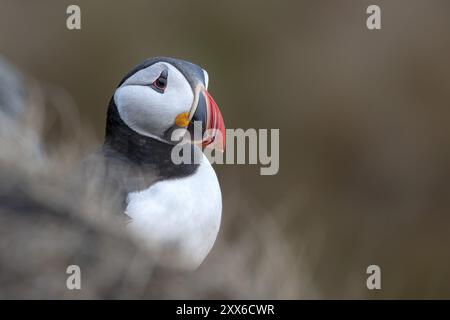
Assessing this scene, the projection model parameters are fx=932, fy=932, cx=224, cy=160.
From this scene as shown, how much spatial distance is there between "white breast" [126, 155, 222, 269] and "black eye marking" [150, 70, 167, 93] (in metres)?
0.43

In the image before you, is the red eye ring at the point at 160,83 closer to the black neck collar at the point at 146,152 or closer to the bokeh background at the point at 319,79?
the black neck collar at the point at 146,152

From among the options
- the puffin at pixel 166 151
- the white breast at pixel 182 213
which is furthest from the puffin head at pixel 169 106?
the white breast at pixel 182 213

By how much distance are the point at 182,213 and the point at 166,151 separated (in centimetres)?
39

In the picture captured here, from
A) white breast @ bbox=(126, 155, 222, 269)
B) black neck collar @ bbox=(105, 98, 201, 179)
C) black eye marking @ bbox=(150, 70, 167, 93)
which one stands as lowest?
white breast @ bbox=(126, 155, 222, 269)

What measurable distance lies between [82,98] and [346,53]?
125 inches

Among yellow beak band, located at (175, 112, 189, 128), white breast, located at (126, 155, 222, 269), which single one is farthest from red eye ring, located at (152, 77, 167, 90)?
white breast, located at (126, 155, 222, 269)

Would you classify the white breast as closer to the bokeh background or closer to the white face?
the white face

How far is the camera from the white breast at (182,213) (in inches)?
155

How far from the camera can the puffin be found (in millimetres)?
4090

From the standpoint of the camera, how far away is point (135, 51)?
11.2 meters

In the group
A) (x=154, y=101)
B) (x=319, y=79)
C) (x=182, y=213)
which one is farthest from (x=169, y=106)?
(x=319, y=79)

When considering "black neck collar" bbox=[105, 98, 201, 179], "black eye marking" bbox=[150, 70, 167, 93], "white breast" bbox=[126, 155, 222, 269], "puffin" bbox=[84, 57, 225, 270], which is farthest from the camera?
"black eye marking" bbox=[150, 70, 167, 93]

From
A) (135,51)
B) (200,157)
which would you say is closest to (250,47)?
(135,51)
